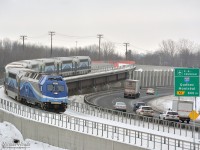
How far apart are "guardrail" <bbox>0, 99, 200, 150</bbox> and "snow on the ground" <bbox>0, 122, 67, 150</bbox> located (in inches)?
66.0

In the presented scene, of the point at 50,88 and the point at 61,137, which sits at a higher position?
the point at 50,88

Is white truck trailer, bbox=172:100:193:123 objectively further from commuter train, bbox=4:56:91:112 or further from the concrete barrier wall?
the concrete barrier wall

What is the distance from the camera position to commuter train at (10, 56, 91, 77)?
247 feet

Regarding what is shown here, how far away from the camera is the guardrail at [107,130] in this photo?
30766 mm

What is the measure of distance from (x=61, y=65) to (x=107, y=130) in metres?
53.9

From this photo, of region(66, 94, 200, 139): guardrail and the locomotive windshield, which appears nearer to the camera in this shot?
region(66, 94, 200, 139): guardrail

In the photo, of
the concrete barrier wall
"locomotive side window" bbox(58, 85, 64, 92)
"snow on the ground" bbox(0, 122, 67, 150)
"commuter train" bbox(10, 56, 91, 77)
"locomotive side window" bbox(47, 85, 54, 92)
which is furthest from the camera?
"commuter train" bbox(10, 56, 91, 77)

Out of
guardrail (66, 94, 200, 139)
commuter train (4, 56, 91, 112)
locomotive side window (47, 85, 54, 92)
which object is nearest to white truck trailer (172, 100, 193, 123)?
guardrail (66, 94, 200, 139)

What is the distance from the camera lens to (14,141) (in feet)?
143

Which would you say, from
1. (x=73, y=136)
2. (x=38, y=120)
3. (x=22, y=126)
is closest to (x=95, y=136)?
(x=73, y=136)

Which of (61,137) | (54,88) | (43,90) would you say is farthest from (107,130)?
(54,88)

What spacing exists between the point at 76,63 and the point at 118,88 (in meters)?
25.4

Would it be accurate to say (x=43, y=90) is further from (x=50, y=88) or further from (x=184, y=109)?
(x=184, y=109)

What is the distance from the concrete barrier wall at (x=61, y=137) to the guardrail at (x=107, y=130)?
0.59 meters
